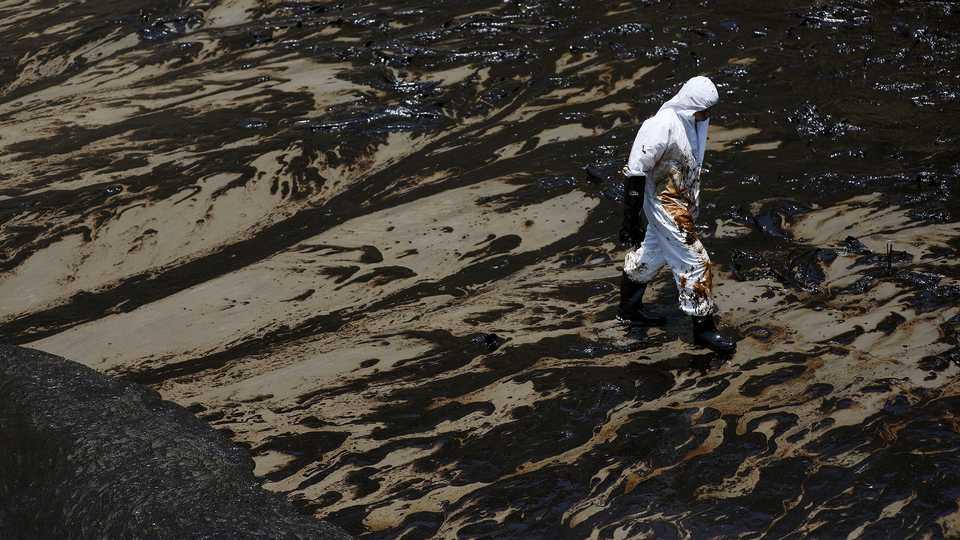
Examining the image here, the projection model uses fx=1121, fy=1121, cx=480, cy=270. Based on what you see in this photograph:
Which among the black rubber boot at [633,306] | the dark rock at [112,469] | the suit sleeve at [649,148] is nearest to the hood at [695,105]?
the suit sleeve at [649,148]

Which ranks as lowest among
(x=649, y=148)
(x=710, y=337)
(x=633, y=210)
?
(x=710, y=337)

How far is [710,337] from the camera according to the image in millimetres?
6438

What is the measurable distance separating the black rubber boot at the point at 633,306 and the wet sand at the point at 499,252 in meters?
0.10

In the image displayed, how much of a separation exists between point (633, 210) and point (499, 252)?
5.85ft

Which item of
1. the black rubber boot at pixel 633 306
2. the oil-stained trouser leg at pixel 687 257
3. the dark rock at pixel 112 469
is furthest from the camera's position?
the black rubber boot at pixel 633 306

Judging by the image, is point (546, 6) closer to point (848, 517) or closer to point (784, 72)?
point (784, 72)

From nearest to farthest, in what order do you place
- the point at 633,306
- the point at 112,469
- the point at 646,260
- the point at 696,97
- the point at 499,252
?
the point at 112,469, the point at 696,97, the point at 646,260, the point at 633,306, the point at 499,252

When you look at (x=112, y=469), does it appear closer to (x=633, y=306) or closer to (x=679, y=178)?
(x=633, y=306)

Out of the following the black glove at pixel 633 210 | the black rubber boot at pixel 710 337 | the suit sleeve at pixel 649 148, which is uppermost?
the suit sleeve at pixel 649 148

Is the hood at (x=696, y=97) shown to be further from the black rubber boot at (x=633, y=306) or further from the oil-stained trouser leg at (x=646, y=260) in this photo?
the black rubber boot at (x=633, y=306)

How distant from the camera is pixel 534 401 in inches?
243

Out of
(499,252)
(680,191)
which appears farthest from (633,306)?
(499,252)

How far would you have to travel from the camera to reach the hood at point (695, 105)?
6.22m

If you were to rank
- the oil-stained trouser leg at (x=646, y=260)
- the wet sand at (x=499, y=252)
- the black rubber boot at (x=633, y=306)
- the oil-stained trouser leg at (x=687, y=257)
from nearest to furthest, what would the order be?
the wet sand at (x=499, y=252)
the oil-stained trouser leg at (x=687, y=257)
the oil-stained trouser leg at (x=646, y=260)
the black rubber boot at (x=633, y=306)
